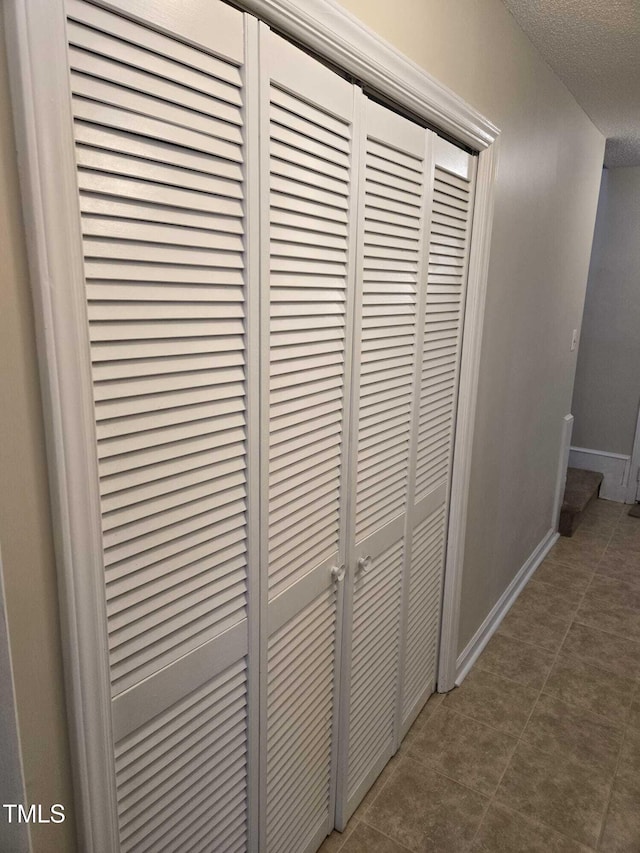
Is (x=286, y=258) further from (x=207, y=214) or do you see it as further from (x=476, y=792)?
(x=476, y=792)

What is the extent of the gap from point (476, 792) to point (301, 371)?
1.51 m

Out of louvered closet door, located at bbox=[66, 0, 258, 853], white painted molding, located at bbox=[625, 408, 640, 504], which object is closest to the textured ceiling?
louvered closet door, located at bbox=[66, 0, 258, 853]

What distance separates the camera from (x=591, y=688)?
7.50ft

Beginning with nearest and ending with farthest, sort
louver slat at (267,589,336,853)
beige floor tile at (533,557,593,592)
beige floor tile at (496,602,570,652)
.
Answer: louver slat at (267,589,336,853), beige floor tile at (496,602,570,652), beige floor tile at (533,557,593,592)

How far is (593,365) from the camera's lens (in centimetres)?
418

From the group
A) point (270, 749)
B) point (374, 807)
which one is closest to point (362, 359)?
point (270, 749)

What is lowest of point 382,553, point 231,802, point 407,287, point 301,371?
point 231,802

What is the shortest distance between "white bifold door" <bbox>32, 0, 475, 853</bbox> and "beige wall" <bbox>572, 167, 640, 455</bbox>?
112 inches

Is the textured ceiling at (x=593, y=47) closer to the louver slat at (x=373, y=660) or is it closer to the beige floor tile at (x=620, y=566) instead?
the louver slat at (x=373, y=660)

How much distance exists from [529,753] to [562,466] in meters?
1.90

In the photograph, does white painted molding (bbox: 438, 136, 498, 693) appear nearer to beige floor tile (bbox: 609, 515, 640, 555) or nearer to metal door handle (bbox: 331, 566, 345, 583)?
metal door handle (bbox: 331, 566, 345, 583)

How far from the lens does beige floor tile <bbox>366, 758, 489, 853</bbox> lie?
1.65m

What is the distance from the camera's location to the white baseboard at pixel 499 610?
2.35 meters

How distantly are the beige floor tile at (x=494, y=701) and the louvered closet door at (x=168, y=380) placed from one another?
4.26ft
